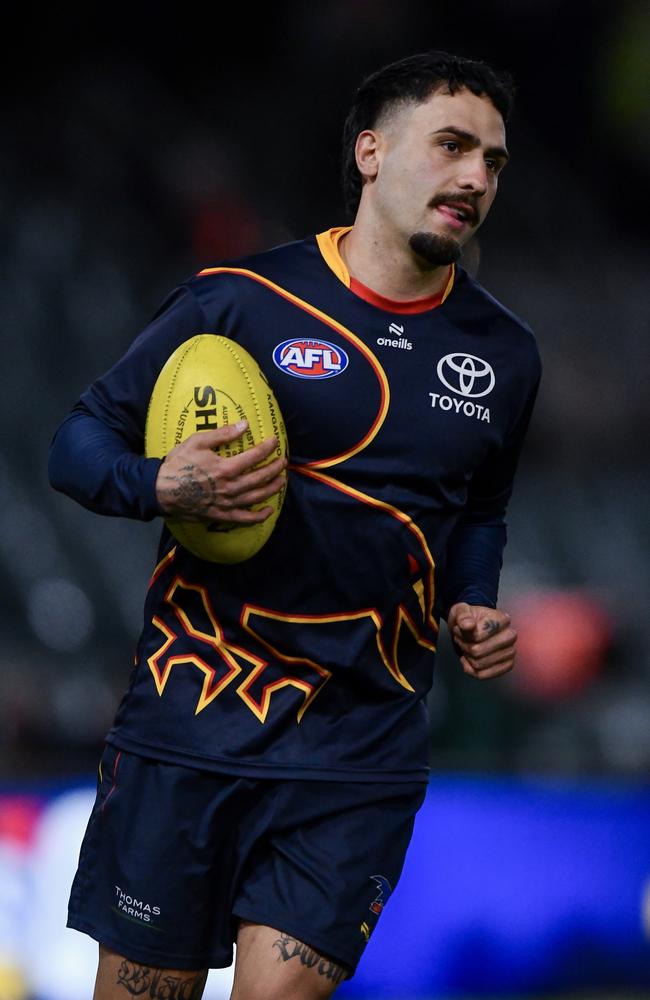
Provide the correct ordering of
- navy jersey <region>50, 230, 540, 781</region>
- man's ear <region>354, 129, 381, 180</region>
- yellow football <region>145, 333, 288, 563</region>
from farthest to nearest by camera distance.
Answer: man's ear <region>354, 129, 381, 180</region> < navy jersey <region>50, 230, 540, 781</region> < yellow football <region>145, 333, 288, 563</region>

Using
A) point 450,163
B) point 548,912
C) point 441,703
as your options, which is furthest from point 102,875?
point 441,703

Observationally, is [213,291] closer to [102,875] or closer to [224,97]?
[102,875]

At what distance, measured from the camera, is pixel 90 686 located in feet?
22.5

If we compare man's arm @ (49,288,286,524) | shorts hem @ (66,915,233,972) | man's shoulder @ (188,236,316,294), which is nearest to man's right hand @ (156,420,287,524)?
man's arm @ (49,288,286,524)

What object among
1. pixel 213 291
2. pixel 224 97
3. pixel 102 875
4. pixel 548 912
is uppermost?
pixel 224 97

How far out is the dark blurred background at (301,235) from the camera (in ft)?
23.0

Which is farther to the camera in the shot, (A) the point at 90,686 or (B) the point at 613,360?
(B) the point at 613,360

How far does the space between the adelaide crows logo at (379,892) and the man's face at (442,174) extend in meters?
1.24

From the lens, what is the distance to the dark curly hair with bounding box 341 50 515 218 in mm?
3068

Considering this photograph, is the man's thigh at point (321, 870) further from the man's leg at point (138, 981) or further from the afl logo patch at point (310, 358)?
the afl logo patch at point (310, 358)

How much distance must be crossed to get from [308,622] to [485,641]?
35 cm

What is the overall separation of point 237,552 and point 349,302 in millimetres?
614

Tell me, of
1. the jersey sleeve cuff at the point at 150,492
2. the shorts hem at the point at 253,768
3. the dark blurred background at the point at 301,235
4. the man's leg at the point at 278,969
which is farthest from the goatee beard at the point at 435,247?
the dark blurred background at the point at 301,235

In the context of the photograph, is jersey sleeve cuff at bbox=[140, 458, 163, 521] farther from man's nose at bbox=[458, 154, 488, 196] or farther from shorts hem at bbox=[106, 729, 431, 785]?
man's nose at bbox=[458, 154, 488, 196]
